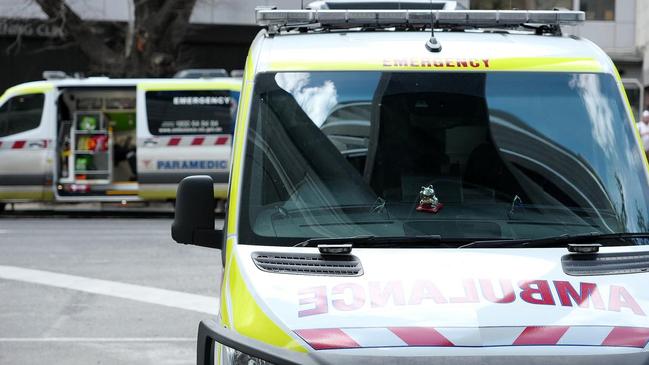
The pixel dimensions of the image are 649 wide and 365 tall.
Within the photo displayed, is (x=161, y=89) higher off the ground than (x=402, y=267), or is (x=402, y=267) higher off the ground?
(x=402, y=267)

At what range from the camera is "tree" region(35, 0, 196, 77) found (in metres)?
25.8

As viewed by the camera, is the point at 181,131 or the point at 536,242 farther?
the point at 181,131

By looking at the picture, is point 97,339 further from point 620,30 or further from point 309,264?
point 620,30

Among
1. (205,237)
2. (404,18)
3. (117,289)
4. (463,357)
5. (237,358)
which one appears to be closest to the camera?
(463,357)

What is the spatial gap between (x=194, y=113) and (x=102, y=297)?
10.1 m

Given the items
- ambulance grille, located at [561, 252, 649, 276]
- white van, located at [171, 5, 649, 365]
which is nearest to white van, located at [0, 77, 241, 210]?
white van, located at [171, 5, 649, 365]

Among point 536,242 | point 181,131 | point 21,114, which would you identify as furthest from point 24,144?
point 536,242

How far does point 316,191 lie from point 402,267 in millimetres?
801

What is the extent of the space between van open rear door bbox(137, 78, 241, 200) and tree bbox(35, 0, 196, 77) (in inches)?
204

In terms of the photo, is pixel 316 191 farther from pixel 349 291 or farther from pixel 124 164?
pixel 124 164

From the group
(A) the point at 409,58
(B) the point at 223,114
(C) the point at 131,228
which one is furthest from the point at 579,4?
Result: (A) the point at 409,58

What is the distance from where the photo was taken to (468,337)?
3.70 metres

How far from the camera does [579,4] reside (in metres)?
36.3

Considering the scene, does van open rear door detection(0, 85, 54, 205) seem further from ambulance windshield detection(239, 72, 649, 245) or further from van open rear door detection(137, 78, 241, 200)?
ambulance windshield detection(239, 72, 649, 245)
